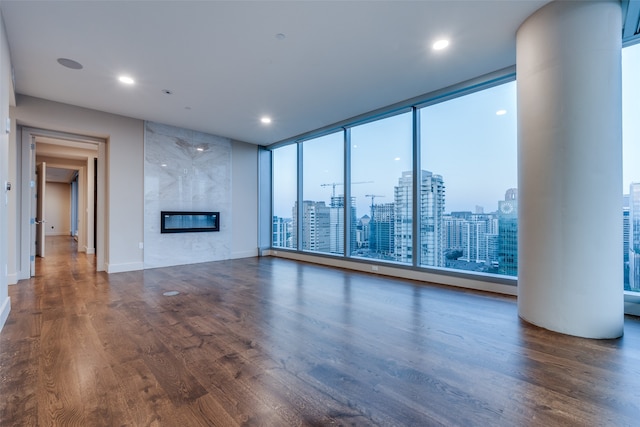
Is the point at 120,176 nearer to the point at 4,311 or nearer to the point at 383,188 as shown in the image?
the point at 4,311

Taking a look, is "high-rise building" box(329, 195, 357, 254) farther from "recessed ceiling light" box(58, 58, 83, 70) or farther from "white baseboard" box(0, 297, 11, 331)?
"white baseboard" box(0, 297, 11, 331)

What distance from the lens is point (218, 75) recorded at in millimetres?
3838

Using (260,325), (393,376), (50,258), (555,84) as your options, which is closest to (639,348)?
(393,376)

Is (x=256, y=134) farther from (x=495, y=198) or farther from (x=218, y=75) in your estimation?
(x=495, y=198)

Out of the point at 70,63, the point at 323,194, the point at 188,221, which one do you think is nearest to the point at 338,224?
the point at 323,194

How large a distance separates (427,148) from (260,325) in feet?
11.7

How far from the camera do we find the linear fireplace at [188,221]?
19.5 ft

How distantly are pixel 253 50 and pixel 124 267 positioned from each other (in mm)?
4485

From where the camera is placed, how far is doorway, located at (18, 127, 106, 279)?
476 centimetres

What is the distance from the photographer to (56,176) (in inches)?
456

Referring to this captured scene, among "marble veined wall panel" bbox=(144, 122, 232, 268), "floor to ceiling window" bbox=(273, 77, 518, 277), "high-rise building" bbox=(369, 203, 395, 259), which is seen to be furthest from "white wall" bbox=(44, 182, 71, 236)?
"high-rise building" bbox=(369, 203, 395, 259)

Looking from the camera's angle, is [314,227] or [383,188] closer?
[383,188]

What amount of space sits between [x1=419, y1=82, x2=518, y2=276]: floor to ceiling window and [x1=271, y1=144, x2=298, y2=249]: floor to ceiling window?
10.9 ft

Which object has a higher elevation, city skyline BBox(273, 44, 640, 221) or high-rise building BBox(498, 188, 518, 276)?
city skyline BBox(273, 44, 640, 221)
